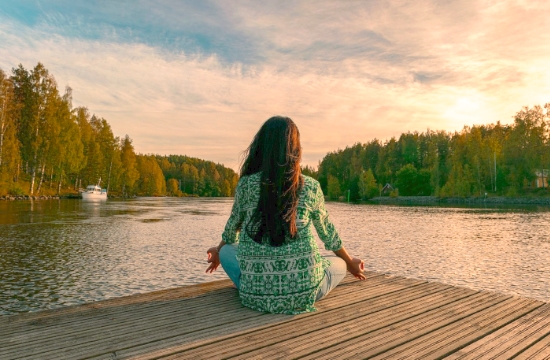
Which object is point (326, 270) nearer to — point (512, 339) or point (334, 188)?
point (512, 339)

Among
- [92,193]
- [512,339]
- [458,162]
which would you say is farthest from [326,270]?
[458,162]

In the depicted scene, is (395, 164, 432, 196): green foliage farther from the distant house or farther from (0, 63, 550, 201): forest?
the distant house

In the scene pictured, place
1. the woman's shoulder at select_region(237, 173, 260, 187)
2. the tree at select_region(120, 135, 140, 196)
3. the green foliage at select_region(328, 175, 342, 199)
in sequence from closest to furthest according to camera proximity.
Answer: the woman's shoulder at select_region(237, 173, 260, 187), the tree at select_region(120, 135, 140, 196), the green foliage at select_region(328, 175, 342, 199)

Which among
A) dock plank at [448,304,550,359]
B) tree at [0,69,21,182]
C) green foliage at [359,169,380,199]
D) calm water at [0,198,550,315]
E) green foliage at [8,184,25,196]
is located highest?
tree at [0,69,21,182]

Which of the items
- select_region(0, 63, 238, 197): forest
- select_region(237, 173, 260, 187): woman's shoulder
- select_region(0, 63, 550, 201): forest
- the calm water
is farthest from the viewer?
select_region(0, 63, 550, 201): forest

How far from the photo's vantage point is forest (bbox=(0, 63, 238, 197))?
152 feet

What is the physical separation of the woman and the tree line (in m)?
76.0

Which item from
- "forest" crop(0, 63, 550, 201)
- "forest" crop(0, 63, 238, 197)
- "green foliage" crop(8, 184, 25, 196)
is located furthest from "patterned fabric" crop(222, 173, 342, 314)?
"green foliage" crop(8, 184, 25, 196)

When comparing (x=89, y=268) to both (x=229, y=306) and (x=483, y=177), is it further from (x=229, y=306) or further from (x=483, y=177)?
(x=483, y=177)

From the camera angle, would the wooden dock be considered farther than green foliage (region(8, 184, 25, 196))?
No

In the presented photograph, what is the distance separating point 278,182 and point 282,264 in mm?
726

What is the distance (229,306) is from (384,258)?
34.1 ft

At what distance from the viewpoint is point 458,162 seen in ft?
268

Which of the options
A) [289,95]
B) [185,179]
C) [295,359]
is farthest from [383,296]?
[185,179]
